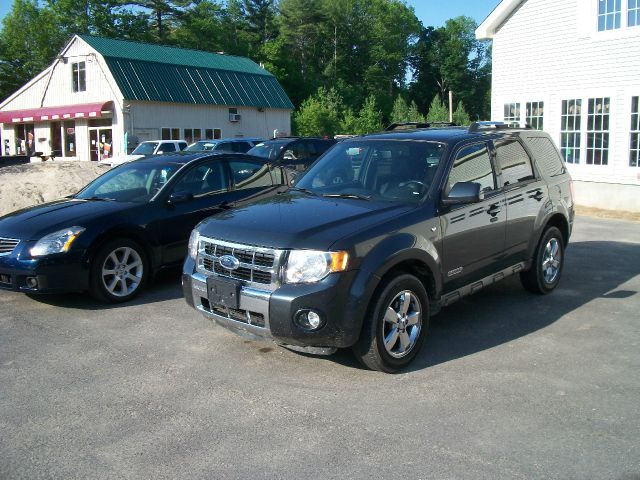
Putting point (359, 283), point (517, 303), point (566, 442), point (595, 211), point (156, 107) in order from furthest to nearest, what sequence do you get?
point (156, 107)
point (595, 211)
point (517, 303)
point (359, 283)
point (566, 442)

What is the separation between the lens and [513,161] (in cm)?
643

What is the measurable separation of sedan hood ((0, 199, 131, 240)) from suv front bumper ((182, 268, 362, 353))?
9.74 ft

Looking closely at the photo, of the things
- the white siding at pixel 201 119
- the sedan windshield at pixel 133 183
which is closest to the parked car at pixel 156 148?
the white siding at pixel 201 119

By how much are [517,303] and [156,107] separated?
33.7m

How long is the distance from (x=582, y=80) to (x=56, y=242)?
1400 centimetres

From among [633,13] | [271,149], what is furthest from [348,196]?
[633,13]

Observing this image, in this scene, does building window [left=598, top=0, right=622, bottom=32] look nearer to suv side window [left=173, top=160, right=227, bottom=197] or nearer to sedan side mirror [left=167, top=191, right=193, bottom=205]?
suv side window [left=173, top=160, right=227, bottom=197]

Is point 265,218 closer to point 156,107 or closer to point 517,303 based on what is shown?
point 517,303

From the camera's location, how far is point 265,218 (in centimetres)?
501

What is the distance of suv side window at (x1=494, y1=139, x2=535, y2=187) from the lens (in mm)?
6234

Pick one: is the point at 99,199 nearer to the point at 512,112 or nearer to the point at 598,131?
the point at 598,131

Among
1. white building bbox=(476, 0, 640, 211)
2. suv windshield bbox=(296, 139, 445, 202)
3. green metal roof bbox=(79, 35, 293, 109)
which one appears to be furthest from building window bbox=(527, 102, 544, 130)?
green metal roof bbox=(79, 35, 293, 109)

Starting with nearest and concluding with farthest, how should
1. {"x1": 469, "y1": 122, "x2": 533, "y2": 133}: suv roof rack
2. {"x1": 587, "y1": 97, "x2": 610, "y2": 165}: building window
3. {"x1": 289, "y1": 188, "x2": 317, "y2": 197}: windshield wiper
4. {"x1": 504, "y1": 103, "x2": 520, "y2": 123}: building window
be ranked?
{"x1": 289, "y1": 188, "x2": 317, "y2": 197}: windshield wiper < {"x1": 469, "y1": 122, "x2": 533, "y2": 133}: suv roof rack < {"x1": 587, "y1": 97, "x2": 610, "y2": 165}: building window < {"x1": 504, "y1": 103, "x2": 520, "y2": 123}: building window

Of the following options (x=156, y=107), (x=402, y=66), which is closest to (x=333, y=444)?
(x=156, y=107)
